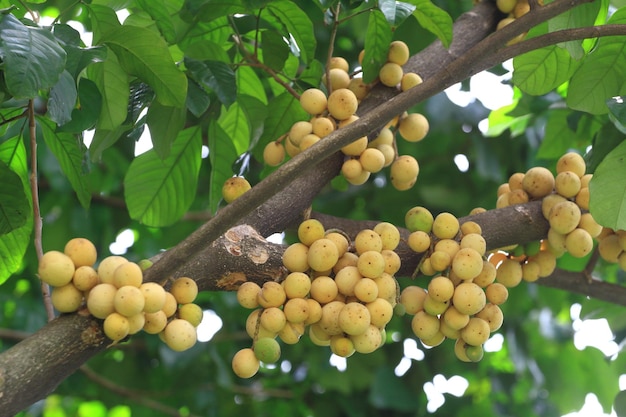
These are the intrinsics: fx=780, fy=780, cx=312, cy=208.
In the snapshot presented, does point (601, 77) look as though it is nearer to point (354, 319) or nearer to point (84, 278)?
point (354, 319)

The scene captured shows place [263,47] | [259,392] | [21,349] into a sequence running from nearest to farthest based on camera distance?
[21,349], [263,47], [259,392]

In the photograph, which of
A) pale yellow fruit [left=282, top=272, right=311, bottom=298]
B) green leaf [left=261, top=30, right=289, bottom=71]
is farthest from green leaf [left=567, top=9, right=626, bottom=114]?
pale yellow fruit [left=282, top=272, right=311, bottom=298]

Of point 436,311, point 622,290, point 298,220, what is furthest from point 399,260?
point 622,290

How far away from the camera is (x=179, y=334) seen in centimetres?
122

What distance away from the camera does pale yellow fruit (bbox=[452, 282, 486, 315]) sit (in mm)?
1366

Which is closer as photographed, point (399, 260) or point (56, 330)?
point (56, 330)

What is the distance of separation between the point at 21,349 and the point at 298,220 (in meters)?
0.63

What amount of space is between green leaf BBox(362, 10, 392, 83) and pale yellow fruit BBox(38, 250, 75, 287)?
810mm

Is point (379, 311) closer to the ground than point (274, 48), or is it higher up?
closer to the ground

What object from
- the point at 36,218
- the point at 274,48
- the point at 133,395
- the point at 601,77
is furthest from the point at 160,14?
the point at 133,395

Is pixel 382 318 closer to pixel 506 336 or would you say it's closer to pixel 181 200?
pixel 181 200

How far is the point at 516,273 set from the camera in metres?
1.60

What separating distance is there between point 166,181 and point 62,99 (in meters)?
0.68

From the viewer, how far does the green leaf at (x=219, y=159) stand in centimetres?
175
